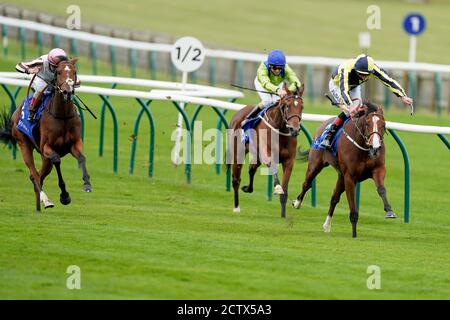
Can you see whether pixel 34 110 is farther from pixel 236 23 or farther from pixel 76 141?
pixel 236 23

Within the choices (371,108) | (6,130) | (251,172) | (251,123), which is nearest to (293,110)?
(371,108)

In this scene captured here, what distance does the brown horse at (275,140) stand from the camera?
14.3m

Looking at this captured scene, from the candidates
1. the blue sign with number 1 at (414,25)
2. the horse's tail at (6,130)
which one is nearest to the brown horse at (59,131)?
the horse's tail at (6,130)

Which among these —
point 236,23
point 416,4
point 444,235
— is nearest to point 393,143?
point 444,235

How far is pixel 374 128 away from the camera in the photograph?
511 inches

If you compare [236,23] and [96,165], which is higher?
[236,23]

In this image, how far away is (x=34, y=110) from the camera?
47.3ft

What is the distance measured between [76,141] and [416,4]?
35.5 m

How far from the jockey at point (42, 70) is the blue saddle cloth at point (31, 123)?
5 centimetres

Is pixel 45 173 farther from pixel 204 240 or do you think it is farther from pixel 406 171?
pixel 406 171

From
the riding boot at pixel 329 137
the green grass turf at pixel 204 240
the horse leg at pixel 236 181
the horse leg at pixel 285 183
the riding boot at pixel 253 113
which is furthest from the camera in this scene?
the riding boot at pixel 253 113

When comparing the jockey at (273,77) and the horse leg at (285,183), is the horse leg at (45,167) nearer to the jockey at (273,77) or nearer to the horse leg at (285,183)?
the jockey at (273,77)

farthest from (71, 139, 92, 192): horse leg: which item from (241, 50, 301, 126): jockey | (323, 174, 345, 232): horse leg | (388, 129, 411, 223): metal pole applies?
(388, 129, 411, 223): metal pole
